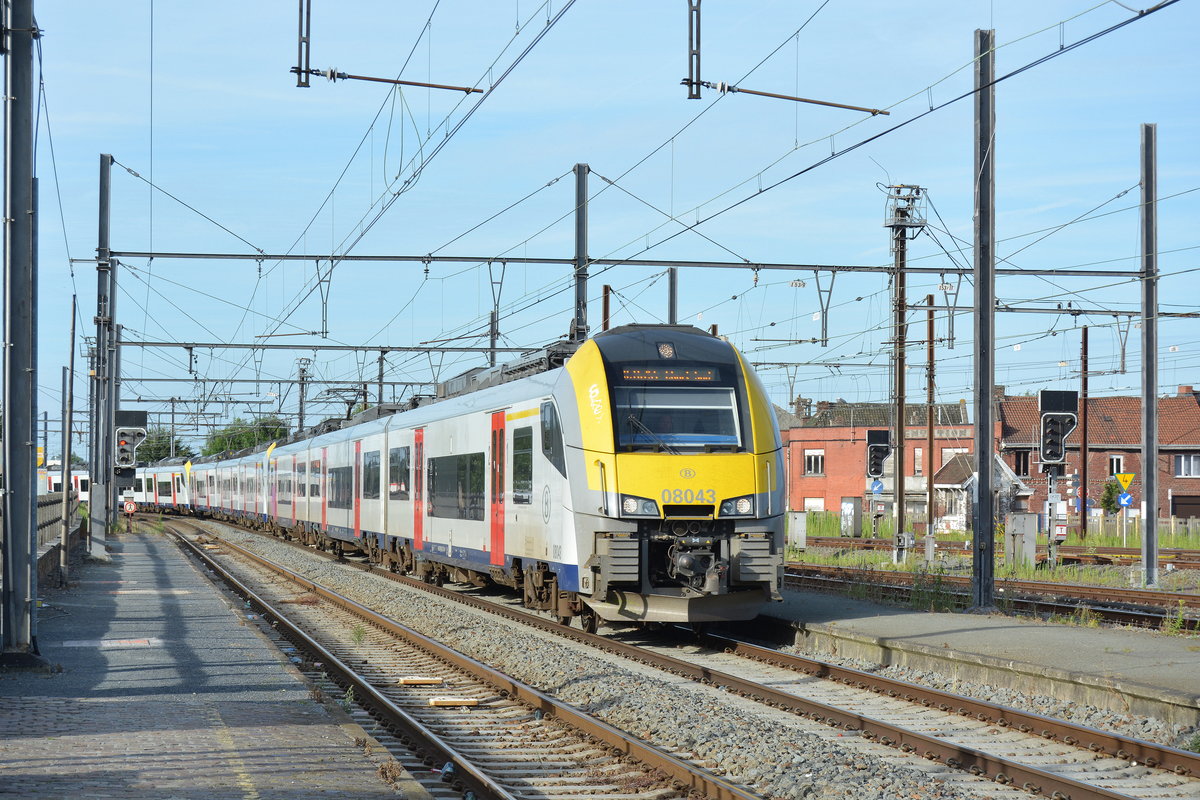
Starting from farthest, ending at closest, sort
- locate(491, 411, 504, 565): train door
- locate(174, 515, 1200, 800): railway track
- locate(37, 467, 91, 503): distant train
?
locate(37, 467, 91, 503): distant train < locate(491, 411, 504, 565): train door < locate(174, 515, 1200, 800): railway track

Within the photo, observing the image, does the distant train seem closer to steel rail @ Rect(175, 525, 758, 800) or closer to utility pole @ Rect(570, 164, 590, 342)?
utility pole @ Rect(570, 164, 590, 342)

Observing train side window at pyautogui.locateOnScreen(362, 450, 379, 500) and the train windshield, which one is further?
train side window at pyautogui.locateOnScreen(362, 450, 379, 500)

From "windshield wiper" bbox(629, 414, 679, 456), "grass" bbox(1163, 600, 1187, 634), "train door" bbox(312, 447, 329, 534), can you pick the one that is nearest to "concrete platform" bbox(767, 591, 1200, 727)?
"grass" bbox(1163, 600, 1187, 634)

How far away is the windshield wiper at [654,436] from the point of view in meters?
14.8

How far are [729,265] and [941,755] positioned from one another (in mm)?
17243

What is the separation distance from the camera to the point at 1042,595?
67.8 feet

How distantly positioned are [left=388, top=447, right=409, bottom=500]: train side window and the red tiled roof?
4588 cm

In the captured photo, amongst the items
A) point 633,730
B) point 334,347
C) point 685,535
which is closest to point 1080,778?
point 633,730

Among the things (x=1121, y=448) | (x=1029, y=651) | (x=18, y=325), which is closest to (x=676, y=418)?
(x=1029, y=651)

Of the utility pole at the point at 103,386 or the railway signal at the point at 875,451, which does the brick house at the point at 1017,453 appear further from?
the utility pole at the point at 103,386

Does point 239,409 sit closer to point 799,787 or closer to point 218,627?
point 218,627

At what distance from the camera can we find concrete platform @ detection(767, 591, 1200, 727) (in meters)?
10.3

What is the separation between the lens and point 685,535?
48.3 ft

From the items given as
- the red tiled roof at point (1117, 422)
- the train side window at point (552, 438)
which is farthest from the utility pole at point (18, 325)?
the red tiled roof at point (1117, 422)
